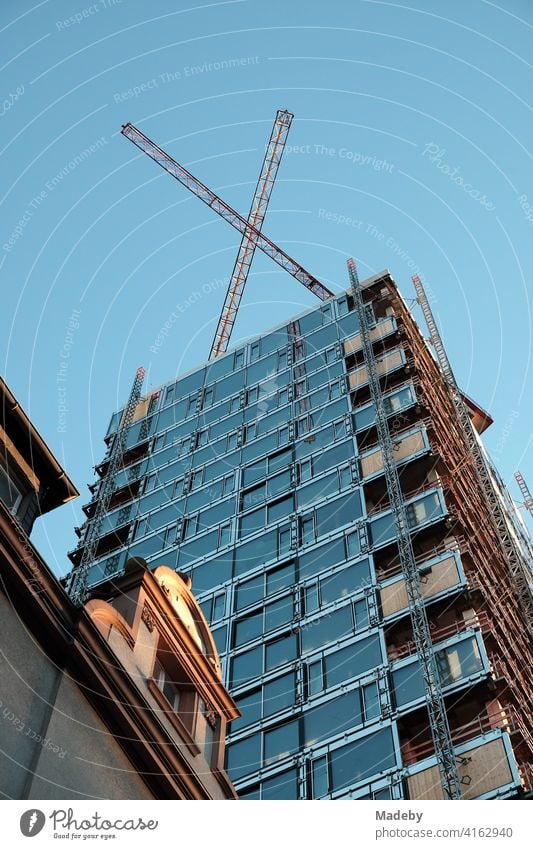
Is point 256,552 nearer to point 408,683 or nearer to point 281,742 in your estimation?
point 281,742

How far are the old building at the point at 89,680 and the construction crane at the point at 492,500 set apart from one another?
35003 millimetres

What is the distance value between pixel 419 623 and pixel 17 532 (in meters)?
29.9

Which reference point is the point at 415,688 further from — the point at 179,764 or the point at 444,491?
the point at 179,764

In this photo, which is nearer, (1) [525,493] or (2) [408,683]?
(2) [408,683]

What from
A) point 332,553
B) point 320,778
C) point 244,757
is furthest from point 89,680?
point 332,553

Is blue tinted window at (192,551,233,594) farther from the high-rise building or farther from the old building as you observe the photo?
the old building

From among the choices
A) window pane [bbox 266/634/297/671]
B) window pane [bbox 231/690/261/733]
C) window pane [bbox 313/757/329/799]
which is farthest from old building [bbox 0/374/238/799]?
window pane [bbox 266/634/297/671]

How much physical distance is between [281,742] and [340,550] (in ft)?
38.6

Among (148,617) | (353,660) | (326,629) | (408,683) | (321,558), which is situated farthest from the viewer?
(321,558)

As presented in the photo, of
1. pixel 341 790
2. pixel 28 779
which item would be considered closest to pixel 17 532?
pixel 28 779

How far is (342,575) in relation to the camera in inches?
2093

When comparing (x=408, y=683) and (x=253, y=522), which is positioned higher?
(x=253, y=522)

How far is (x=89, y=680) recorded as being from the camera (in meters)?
21.2

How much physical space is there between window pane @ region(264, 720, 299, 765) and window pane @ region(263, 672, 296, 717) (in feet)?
3.88
